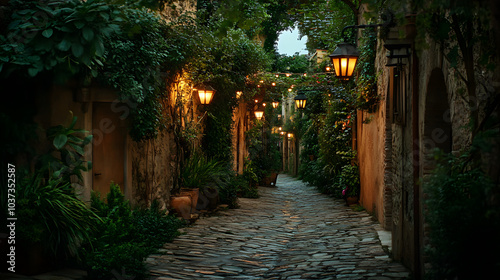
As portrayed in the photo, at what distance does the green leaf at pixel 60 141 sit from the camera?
6.06m

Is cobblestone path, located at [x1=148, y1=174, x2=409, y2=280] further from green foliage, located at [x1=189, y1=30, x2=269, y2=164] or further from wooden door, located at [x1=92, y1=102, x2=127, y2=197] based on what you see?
green foliage, located at [x1=189, y1=30, x2=269, y2=164]

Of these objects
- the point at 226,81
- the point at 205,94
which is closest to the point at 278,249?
the point at 205,94

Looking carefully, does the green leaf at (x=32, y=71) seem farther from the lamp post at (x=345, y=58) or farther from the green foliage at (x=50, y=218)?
the lamp post at (x=345, y=58)

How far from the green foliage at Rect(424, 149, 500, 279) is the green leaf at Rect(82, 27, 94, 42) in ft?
12.2

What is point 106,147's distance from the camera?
8461 millimetres

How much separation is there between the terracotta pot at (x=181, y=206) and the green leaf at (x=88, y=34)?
5.49 meters

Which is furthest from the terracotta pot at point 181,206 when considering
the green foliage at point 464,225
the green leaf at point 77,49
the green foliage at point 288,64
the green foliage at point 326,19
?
the green foliage at point 288,64

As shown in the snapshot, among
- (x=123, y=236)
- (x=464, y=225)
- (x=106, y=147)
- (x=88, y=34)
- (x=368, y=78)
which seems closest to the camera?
(x=464, y=225)

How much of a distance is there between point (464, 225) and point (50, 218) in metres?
4.56

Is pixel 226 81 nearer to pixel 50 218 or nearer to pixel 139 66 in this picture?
pixel 139 66

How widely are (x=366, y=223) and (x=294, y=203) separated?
4.85m

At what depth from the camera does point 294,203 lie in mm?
14938

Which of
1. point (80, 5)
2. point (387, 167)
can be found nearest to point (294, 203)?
point (387, 167)

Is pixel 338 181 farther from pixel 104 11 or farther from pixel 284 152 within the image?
pixel 284 152
